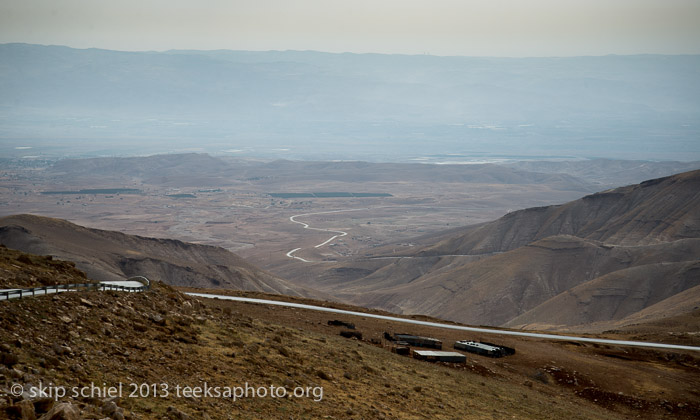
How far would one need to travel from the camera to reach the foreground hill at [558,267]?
A: 79562 mm

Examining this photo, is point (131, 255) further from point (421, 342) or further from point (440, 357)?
point (440, 357)

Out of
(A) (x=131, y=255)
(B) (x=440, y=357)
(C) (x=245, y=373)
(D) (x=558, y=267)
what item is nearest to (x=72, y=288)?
(C) (x=245, y=373)

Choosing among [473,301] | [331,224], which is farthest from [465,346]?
[331,224]

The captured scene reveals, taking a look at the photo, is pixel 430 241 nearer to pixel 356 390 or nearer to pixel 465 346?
pixel 465 346

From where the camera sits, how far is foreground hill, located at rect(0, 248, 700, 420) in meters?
13.6

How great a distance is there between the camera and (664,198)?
111562mm

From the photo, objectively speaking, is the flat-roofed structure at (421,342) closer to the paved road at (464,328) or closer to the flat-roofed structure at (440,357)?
the flat-roofed structure at (440,357)

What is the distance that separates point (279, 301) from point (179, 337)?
25.1m

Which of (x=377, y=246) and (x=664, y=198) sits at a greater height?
(x=664, y=198)

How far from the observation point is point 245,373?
18.1m

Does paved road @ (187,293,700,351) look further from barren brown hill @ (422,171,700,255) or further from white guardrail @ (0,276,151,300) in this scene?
barren brown hill @ (422,171,700,255)

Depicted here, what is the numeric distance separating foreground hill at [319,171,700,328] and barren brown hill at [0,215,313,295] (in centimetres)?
1874

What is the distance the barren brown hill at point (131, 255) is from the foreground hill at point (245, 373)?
36696 millimetres

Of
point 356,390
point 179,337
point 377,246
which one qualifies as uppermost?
point 179,337
